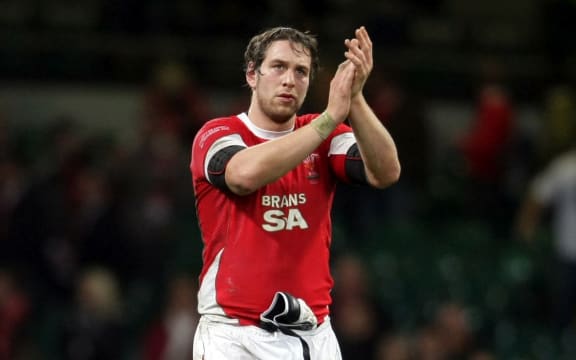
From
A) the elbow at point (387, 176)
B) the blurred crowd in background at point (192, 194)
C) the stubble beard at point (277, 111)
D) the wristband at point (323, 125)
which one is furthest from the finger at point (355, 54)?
the blurred crowd in background at point (192, 194)

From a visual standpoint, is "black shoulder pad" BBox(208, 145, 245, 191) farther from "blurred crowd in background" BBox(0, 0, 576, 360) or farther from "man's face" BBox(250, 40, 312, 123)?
"blurred crowd in background" BBox(0, 0, 576, 360)

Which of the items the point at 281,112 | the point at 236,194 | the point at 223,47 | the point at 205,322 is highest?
the point at 223,47

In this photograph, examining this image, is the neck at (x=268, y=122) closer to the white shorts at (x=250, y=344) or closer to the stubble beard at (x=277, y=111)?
the stubble beard at (x=277, y=111)

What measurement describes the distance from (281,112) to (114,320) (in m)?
6.01

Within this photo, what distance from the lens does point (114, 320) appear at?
11.2m

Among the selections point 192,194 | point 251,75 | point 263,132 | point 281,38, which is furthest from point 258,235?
point 192,194

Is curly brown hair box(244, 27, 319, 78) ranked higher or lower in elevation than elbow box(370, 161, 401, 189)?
higher

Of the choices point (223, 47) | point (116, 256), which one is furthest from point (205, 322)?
point (223, 47)

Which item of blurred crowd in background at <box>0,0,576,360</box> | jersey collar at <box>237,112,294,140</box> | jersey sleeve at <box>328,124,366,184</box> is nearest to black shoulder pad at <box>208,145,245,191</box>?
jersey collar at <box>237,112,294,140</box>

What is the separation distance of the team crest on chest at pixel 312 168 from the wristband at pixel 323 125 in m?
0.46

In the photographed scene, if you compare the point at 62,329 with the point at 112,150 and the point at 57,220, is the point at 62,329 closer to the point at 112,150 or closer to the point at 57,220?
the point at 57,220

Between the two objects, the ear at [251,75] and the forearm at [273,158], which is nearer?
the forearm at [273,158]

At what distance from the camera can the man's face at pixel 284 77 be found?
5500 millimetres

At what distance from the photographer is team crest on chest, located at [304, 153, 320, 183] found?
570cm
